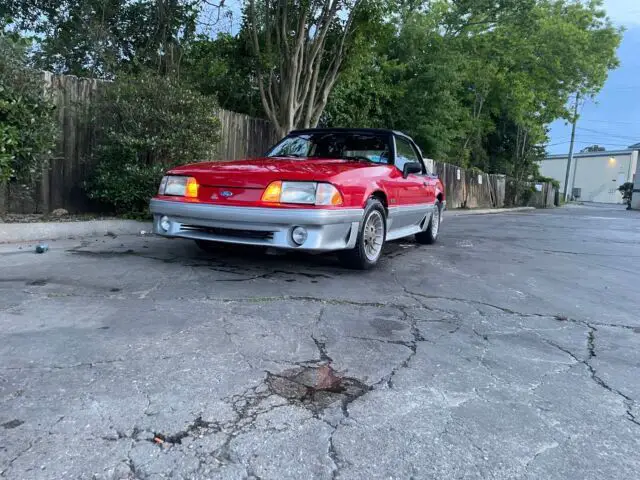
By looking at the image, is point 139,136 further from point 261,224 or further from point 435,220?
point 435,220

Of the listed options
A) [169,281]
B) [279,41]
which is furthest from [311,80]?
[169,281]

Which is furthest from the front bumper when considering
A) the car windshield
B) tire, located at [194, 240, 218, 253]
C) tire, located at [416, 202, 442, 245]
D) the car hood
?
tire, located at [416, 202, 442, 245]

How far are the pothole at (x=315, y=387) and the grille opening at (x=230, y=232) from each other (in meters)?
2.16

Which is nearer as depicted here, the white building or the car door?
the car door

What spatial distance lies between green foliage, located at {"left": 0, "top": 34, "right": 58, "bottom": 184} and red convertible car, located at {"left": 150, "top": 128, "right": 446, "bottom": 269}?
1.95m

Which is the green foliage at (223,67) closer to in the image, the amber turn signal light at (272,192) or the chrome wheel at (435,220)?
the chrome wheel at (435,220)

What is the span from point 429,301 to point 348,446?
2.54 meters

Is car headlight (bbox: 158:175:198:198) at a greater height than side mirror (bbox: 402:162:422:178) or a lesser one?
lesser

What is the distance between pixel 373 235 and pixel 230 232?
1592mm

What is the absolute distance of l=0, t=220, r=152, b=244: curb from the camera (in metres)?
6.20

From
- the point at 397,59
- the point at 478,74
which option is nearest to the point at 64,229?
the point at 397,59

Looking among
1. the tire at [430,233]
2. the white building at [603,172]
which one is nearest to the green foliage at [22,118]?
the tire at [430,233]

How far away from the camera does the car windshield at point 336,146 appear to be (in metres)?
6.45

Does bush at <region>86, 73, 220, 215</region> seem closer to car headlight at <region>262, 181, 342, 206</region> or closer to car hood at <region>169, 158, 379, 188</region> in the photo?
car hood at <region>169, 158, 379, 188</region>
